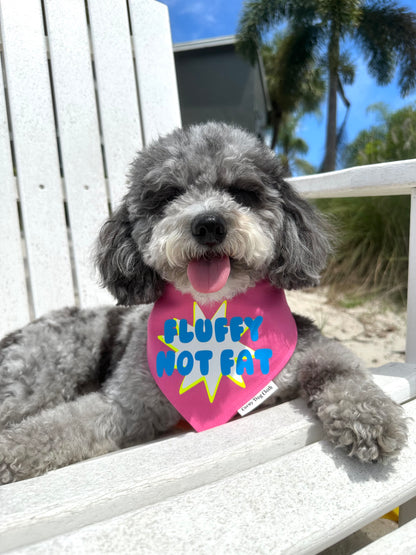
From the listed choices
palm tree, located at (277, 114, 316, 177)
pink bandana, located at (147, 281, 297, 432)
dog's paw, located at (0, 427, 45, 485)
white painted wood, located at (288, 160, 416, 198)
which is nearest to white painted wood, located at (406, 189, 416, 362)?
white painted wood, located at (288, 160, 416, 198)

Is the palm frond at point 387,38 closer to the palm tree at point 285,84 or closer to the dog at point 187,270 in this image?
the palm tree at point 285,84

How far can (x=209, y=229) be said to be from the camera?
1.49 meters

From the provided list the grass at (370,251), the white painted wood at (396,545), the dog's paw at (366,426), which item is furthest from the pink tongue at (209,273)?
the grass at (370,251)

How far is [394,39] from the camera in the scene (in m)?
17.7

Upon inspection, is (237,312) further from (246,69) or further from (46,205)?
(246,69)

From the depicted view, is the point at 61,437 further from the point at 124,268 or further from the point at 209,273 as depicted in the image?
the point at 209,273

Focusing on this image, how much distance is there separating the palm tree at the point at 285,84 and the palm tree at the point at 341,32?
1204 mm

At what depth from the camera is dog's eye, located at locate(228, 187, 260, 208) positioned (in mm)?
1674

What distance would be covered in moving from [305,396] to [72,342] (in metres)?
1.21

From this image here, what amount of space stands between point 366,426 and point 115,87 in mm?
2548

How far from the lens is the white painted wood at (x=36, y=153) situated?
262 centimetres

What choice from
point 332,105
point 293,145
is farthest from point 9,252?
point 293,145

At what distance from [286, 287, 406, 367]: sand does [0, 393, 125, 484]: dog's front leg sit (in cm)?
249

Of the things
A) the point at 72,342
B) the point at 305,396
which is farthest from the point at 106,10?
the point at 305,396
